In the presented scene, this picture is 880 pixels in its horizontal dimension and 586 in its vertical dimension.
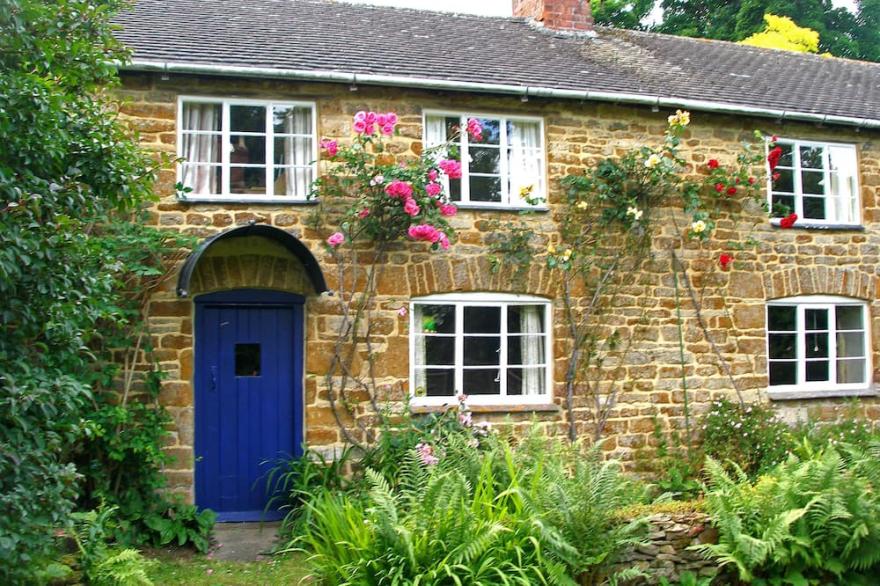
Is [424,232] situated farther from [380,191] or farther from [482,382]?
[482,382]

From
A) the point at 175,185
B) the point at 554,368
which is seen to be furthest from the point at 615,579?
the point at 175,185

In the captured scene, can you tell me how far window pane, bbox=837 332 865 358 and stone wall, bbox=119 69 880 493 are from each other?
194 mm

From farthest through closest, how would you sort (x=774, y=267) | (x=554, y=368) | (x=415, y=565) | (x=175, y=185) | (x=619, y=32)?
(x=619, y=32)
(x=774, y=267)
(x=554, y=368)
(x=175, y=185)
(x=415, y=565)

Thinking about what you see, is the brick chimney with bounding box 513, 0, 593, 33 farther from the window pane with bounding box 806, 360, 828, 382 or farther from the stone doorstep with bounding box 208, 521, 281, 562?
the stone doorstep with bounding box 208, 521, 281, 562

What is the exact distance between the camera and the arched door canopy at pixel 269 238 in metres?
8.49

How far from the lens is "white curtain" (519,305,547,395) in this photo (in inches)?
409

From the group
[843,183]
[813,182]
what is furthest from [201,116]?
[843,183]

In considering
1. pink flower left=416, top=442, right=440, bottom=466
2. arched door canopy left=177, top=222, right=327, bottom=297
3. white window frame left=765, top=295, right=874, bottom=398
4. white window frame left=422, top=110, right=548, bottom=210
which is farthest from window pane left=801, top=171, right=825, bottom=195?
arched door canopy left=177, top=222, right=327, bottom=297

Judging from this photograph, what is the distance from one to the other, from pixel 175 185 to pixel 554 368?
15.7 feet

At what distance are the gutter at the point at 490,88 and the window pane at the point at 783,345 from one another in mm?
2926

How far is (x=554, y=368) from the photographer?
10.3 m

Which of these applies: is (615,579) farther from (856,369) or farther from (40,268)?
(856,369)

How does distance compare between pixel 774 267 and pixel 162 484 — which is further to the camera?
pixel 774 267

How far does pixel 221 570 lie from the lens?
7.68m
